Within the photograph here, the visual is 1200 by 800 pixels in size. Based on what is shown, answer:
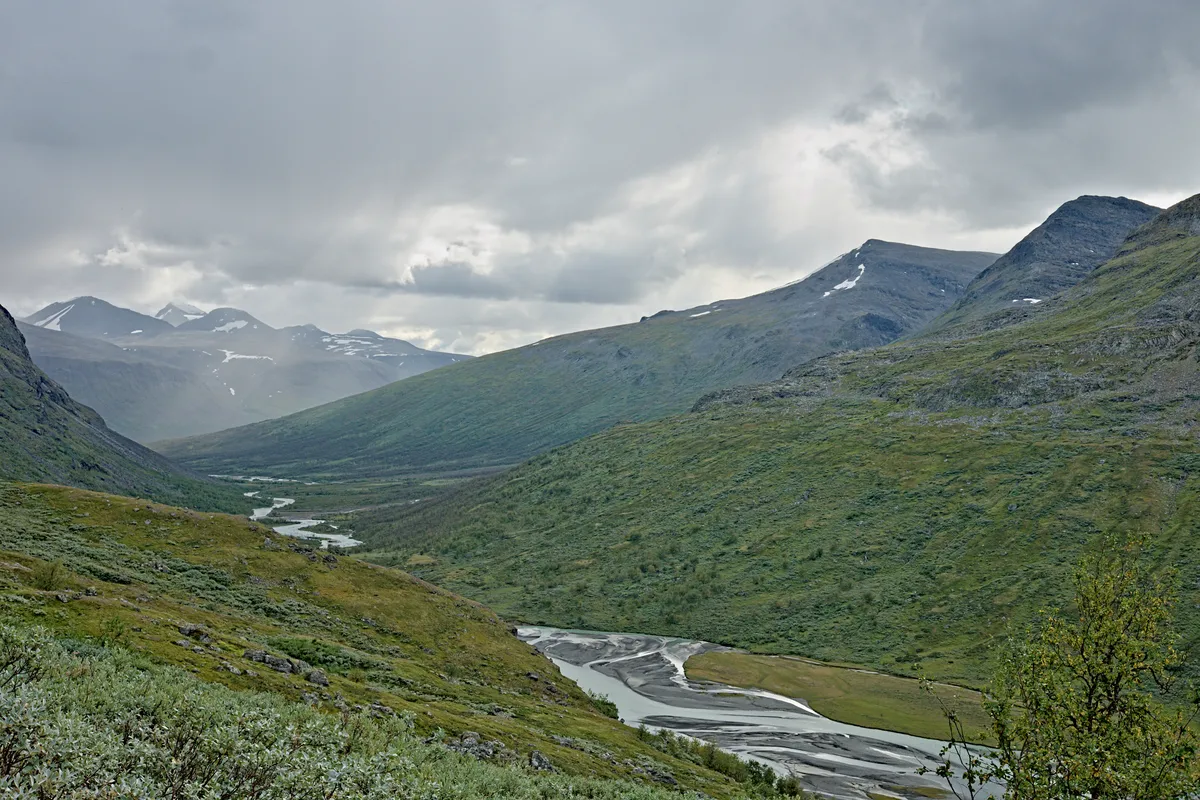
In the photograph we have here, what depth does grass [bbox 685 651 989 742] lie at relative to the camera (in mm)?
88000

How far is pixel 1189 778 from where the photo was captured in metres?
21.5

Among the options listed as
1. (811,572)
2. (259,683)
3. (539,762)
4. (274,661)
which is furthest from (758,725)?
(259,683)

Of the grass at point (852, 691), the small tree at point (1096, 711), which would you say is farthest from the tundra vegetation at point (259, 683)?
the grass at point (852, 691)

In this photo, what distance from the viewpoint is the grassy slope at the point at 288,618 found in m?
40.9

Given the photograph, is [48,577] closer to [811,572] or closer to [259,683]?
[259,683]

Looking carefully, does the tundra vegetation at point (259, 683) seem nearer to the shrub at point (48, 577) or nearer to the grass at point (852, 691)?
the shrub at point (48, 577)

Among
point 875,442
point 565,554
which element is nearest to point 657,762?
point 565,554

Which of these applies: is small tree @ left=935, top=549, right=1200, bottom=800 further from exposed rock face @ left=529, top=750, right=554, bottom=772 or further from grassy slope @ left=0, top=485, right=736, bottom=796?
grassy slope @ left=0, top=485, right=736, bottom=796

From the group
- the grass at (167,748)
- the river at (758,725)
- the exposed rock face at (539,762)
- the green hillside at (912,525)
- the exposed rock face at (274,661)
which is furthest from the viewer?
the green hillside at (912,525)

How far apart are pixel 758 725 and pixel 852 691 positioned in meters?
20.3

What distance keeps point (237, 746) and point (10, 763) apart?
4113mm

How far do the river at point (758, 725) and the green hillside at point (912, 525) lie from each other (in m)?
19.7

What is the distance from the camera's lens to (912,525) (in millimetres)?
143875

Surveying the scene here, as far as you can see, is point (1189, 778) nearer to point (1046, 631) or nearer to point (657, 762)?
point (1046, 631)
